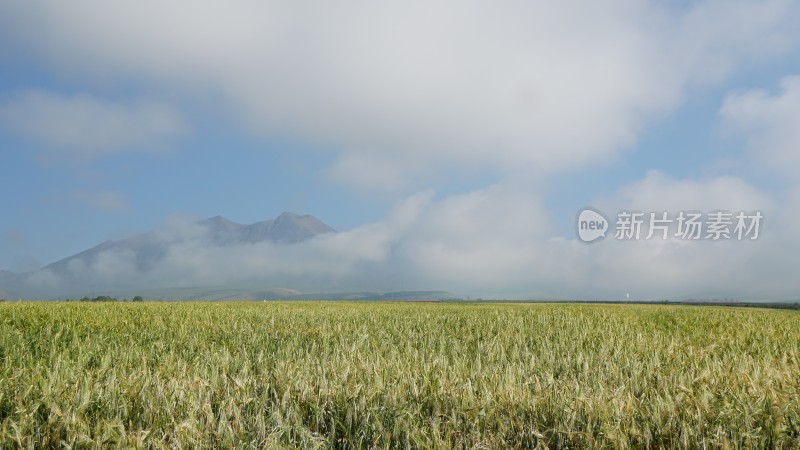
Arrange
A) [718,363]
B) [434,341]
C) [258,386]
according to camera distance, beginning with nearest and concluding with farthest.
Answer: [258,386] < [718,363] < [434,341]

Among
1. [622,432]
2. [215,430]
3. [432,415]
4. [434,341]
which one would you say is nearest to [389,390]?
[432,415]

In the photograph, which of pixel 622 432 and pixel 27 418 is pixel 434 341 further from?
pixel 27 418

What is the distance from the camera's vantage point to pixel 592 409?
3.58m

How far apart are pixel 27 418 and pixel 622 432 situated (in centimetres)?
373

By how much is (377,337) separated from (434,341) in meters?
0.86

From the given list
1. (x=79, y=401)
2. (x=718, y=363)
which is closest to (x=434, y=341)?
(x=718, y=363)

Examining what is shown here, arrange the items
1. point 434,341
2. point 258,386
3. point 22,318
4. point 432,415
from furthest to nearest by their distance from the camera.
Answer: point 22,318 → point 434,341 → point 258,386 → point 432,415

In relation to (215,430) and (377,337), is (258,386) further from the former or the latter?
(377,337)

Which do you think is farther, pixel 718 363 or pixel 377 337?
pixel 377 337

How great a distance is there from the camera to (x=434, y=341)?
755cm

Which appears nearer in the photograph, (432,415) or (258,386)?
(432,415)

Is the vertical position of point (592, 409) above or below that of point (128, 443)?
above

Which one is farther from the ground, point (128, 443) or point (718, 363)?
point (718, 363)

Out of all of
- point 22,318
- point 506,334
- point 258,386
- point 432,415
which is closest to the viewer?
point 432,415
